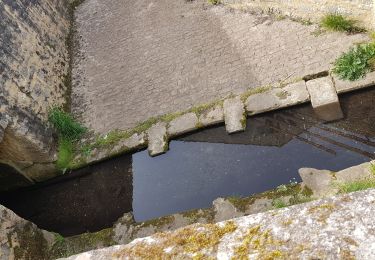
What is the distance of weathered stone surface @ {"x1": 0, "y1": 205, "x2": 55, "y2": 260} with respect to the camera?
5555 millimetres

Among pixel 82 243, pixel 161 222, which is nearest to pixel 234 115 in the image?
pixel 161 222

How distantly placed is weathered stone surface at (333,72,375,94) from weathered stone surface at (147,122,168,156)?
305 centimetres

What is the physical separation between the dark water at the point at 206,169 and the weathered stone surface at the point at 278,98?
147 mm

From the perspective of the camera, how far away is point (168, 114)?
8031 mm

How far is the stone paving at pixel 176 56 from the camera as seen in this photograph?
7656 millimetres

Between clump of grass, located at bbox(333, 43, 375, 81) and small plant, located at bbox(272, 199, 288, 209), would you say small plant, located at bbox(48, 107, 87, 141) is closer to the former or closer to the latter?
small plant, located at bbox(272, 199, 288, 209)

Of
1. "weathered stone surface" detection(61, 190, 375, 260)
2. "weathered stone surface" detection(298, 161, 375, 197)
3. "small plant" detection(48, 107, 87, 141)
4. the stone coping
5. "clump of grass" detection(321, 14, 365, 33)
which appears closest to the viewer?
"weathered stone surface" detection(61, 190, 375, 260)

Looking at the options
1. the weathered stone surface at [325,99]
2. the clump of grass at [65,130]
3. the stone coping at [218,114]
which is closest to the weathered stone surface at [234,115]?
the stone coping at [218,114]

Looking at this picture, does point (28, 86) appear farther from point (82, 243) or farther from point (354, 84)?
point (354, 84)

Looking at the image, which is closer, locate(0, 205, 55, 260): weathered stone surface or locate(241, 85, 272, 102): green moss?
locate(0, 205, 55, 260): weathered stone surface

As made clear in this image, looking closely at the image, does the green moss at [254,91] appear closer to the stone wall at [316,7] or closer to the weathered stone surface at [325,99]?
the weathered stone surface at [325,99]

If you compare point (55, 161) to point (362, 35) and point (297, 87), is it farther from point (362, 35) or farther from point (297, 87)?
point (362, 35)

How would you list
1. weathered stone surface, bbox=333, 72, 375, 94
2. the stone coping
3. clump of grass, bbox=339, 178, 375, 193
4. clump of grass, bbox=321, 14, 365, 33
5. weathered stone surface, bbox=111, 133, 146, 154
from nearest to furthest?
clump of grass, bbox=339, 178, 375, 193
weathered stone surface, bbox=333, 72, 375, 94
the stone coping
clump of grass, bbox=321, 14, 365, 33
weathered stone surface, bbox=111, 133, 146, 154

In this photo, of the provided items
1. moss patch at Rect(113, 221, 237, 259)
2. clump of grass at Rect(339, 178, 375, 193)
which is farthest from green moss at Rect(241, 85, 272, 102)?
moss patch at Rect(113, 221, 237, 259)
